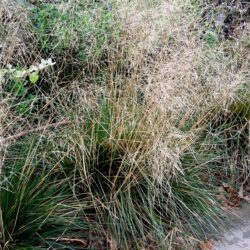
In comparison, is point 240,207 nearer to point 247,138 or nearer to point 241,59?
→ point 247,138

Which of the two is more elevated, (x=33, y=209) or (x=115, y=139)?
(x=115, y=139)

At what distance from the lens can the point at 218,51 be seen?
4.01m

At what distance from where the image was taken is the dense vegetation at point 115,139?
2.71 m

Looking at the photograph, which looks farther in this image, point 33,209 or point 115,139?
point 115,139

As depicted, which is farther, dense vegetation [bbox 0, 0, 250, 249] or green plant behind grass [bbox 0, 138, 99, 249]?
dense vegetation [bbox 0, 0, 250, 249]

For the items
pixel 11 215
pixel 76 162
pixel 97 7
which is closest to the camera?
pixel 11 215

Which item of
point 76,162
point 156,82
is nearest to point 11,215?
point 76,162

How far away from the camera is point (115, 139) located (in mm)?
3010

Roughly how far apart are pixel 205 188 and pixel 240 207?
1.85ft

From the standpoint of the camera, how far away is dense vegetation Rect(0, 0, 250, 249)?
271cm

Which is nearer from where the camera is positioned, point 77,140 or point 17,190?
point 17,190

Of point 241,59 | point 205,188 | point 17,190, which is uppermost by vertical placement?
point 241,59

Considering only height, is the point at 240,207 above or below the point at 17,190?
below

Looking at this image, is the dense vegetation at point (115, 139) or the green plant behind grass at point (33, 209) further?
the dense vegetation at point (115, 139)
